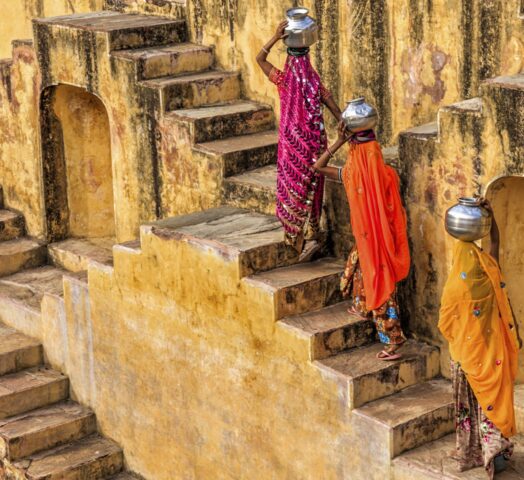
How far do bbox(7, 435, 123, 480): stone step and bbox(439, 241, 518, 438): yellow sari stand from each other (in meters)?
3.40

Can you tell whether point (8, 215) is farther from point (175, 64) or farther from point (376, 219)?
point (376, 219)

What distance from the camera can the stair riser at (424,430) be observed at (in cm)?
936

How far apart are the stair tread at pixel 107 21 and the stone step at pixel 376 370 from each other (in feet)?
11.7

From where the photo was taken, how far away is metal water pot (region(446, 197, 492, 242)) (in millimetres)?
8773

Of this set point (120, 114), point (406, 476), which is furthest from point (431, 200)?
point (120, 114)

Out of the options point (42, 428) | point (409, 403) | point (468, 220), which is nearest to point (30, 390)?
point (42, 428)

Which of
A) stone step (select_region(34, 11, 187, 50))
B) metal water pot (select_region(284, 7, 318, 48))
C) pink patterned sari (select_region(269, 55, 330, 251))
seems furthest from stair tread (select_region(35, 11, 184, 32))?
metal water pot (select_region(284, 7, 318, 48))

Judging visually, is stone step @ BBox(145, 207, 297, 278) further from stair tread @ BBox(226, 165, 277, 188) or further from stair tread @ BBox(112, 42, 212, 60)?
stair tread @ BBox(112, 42, 212, 60)

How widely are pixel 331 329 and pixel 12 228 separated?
14.8 ft

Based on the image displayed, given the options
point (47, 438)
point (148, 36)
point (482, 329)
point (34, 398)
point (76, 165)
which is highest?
point (148, 36)

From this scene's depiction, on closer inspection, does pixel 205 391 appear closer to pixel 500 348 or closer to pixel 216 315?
pixel 216 315

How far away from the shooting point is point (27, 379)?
471 inches

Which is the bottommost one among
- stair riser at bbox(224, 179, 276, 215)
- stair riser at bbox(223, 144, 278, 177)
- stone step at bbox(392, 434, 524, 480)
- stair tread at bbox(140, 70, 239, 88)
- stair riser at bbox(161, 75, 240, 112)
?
stone step at bbox(392, 434, 524, 480)

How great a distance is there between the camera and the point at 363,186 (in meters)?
9.54
